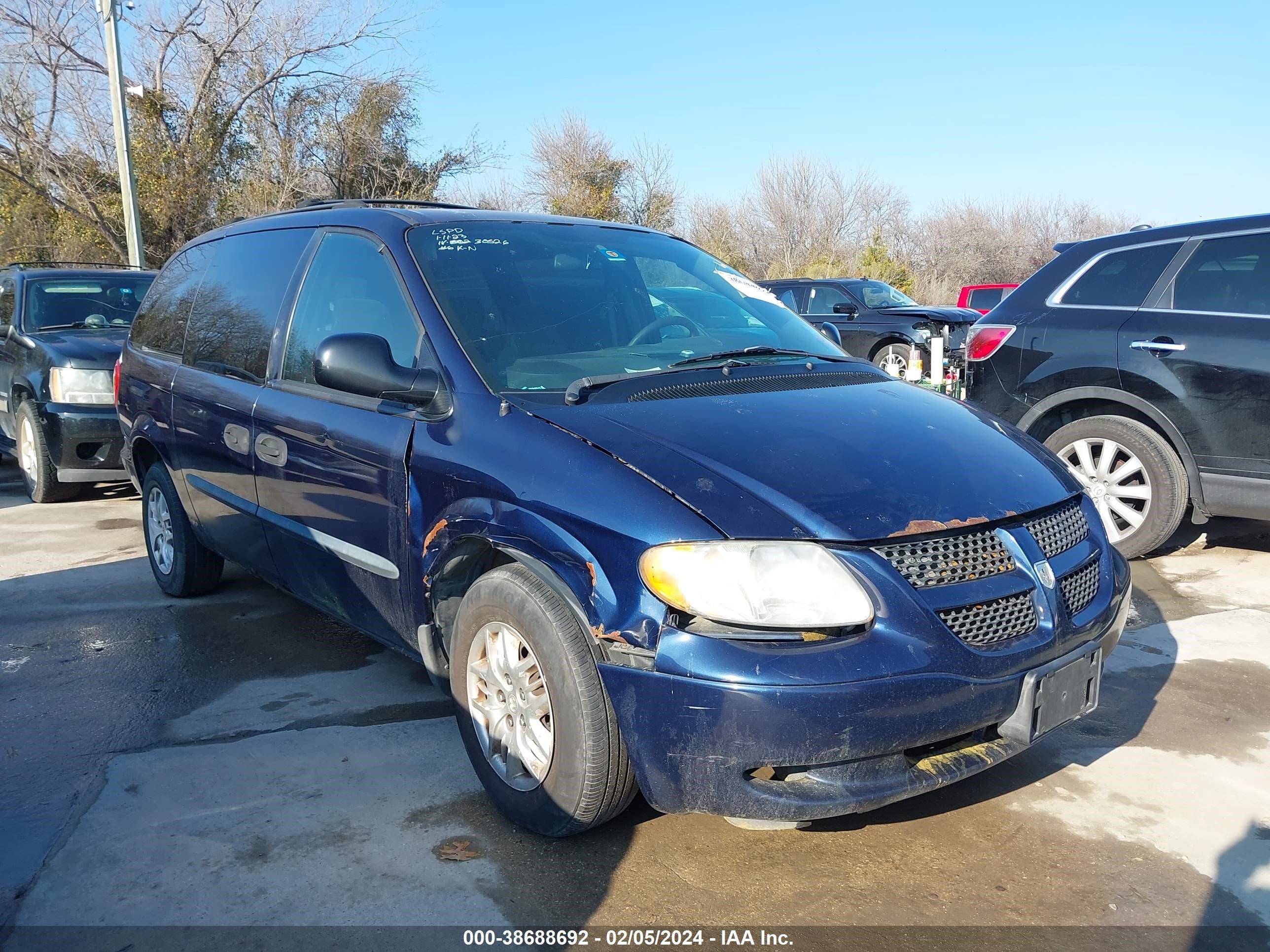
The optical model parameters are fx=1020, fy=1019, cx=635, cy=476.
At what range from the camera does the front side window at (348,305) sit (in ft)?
11.2

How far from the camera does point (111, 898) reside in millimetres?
2631

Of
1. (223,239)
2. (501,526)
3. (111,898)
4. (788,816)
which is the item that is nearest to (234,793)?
(111,898)

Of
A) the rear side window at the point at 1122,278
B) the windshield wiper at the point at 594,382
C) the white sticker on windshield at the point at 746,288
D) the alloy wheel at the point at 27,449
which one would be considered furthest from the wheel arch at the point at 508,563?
the alloy wheel at the point at 27,449

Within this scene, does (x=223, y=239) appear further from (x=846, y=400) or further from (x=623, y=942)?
(x=623, y=942)

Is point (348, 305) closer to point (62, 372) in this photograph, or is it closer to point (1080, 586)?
point (1080, 586)

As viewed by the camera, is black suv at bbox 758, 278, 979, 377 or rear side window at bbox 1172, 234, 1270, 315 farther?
black suv at bbox 758, 278, 979, 377

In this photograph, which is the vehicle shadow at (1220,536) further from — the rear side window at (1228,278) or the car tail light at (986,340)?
the car tail light at (986,340)

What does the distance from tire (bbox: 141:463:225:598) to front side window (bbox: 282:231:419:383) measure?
156 cm

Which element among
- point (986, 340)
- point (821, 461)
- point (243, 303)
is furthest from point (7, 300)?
point (821, 461)

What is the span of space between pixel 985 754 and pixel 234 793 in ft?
7.35

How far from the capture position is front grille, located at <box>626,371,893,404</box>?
10.0 feet

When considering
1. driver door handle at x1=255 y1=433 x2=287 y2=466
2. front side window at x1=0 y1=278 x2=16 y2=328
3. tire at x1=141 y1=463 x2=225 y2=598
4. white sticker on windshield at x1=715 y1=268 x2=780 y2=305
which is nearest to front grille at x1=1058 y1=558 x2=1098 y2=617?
white sticker on windshield at x1=715 y1=268 x2=780 y2=305

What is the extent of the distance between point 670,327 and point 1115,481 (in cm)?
327

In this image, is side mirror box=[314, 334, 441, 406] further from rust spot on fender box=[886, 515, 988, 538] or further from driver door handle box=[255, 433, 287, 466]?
rust spot on fender box=[886, 515, 988, 538]
